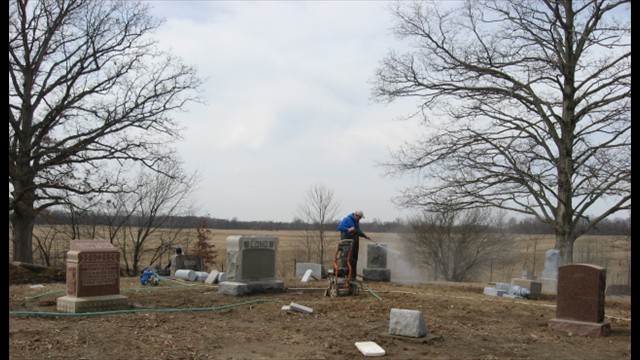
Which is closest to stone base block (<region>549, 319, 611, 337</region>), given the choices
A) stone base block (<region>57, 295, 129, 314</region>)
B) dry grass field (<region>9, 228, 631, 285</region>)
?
stone base block (<region>57, 295, 129, 314</region>)

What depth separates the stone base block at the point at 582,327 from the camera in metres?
8.96

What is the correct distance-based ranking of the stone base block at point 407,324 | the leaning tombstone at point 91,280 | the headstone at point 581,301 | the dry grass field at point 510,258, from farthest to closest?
the dry grass field at point 510,258, the leaning tombstone at point 91,280, the headstone at point 581,301, the stone base block at point 407,324

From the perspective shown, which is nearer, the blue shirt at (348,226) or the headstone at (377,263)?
the blue shirt at (348,226)

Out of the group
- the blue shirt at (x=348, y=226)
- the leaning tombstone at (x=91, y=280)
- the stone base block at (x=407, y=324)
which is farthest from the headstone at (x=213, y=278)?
the stone base block at (x=407, y=324)

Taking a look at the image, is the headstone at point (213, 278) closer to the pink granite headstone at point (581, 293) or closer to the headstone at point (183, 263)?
the headstone at point (183, 263)

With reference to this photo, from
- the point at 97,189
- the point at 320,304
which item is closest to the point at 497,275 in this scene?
the point at 97,189

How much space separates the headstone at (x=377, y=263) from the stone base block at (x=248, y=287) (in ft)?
14.3

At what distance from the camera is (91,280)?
9805 millimetres

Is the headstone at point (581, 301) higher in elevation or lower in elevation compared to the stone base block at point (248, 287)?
higher

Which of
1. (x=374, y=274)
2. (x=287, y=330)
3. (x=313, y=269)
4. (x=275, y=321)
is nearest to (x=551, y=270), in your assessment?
(x=374, y=274)

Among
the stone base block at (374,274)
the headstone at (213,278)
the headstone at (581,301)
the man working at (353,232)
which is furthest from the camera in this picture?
the stone base block at (374,274)

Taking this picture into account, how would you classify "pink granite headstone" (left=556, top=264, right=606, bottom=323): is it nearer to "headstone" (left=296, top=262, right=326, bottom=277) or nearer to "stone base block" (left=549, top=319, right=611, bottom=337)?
"stone base block" (left=549, top=319, right=611, bottom=337)

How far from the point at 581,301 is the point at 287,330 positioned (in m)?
4.90
